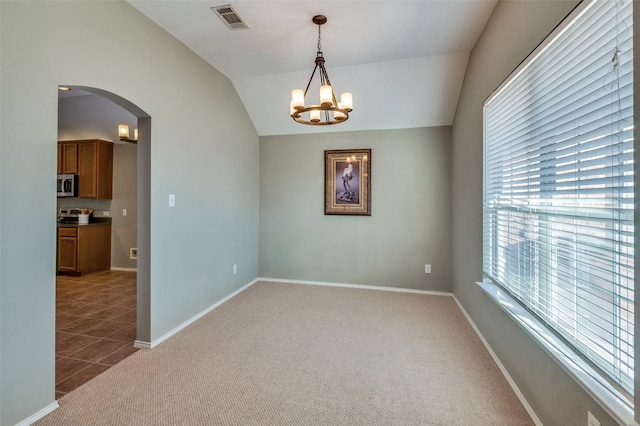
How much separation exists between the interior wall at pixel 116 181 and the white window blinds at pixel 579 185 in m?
5.68

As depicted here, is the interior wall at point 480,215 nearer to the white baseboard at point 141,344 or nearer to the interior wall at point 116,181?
the white baseboard at point 141,344

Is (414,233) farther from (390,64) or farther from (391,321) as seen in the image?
(390,64)

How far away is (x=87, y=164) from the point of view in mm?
5316

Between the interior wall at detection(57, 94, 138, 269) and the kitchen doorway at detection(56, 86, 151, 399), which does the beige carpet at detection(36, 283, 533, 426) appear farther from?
the interior wall at detection(57, 94, 138, 269)

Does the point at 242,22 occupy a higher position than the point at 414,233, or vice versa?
the point at 242,22

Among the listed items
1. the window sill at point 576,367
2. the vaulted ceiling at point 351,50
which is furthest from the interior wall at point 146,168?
the window sill at point 576,367

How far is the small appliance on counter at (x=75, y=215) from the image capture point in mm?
5348

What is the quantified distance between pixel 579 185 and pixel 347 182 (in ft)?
10.6

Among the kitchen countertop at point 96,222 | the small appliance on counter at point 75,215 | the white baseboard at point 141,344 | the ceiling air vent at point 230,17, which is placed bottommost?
the white baseboard at point 141,344

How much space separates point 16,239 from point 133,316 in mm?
2039

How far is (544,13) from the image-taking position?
66.2 inches

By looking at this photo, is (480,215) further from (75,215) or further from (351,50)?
(75,215)

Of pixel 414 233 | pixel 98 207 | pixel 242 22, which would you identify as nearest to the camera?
pixel 242 22

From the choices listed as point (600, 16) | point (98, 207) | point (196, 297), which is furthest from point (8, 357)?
point (98, 207)
